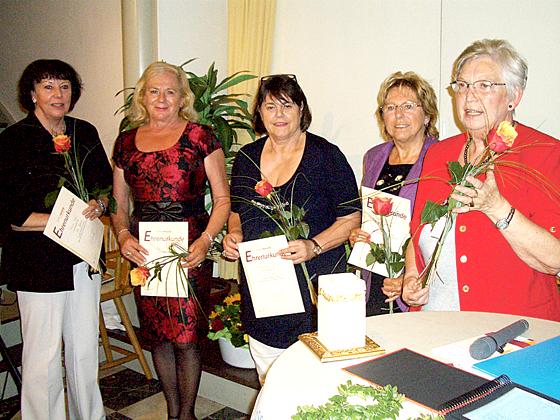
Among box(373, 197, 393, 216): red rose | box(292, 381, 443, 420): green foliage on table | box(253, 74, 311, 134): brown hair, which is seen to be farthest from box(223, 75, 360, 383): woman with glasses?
box(292, 381, 443, 420): green foliage on table

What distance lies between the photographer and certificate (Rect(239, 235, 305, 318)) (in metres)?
2.04

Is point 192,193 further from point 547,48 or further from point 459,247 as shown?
point 547,48

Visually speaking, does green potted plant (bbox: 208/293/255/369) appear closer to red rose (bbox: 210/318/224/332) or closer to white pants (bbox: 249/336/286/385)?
red rose (bbox: 210/318/224/332)

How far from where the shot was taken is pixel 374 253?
2.06 meters

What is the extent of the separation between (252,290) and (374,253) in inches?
19.2

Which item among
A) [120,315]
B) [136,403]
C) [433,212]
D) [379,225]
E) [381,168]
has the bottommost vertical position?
[136,403]

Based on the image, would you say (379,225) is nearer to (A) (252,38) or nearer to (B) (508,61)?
(B) (508,61)

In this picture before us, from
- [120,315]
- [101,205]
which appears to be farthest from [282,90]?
[120,315]

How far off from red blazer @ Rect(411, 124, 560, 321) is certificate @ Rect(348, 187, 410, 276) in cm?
31

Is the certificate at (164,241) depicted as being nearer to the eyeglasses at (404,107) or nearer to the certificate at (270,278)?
the certificate at (270,278)

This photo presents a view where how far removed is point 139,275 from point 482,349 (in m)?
1.45

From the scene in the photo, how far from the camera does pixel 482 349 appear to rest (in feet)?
4.19

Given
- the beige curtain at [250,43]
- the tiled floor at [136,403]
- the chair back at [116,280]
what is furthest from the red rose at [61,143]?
the beige curtain at [250,43]

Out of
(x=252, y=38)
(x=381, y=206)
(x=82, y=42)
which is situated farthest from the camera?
(x=82, y=42)
